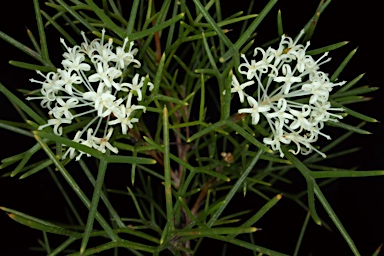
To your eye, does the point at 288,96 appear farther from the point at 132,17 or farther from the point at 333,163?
the point at 333,163

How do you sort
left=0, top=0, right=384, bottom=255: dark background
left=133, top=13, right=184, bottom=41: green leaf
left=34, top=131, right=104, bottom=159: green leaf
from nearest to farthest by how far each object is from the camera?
1. left=34, top=131, right=104, bottom=159: green leaf
2. left=133, top=13, right=184, bottom=41: green leaf
3. left=0, top=0, right=384, bottom=255: dark background

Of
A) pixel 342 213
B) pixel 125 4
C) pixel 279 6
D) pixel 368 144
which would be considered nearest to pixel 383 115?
pixel 368 144

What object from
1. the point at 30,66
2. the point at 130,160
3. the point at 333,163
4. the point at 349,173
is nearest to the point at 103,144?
the point at 130,160

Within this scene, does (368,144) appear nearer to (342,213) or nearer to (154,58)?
(342,213)

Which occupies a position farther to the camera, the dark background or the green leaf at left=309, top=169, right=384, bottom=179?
the dark background

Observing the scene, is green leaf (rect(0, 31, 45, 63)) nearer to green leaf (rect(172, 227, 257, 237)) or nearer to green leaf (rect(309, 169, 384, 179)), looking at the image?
green leaf (rect(172, 227, 257, 237))

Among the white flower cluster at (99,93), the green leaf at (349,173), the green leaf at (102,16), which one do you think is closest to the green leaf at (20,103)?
the white flower cluster at (99,93)

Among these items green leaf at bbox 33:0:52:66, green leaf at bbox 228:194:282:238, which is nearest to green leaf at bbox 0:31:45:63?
green leaf at bbox 33:0:52:66

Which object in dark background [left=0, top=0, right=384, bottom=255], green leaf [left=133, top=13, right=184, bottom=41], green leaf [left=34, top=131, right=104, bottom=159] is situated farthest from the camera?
dark background [left=0, top=0, right=384, bottom=255]
